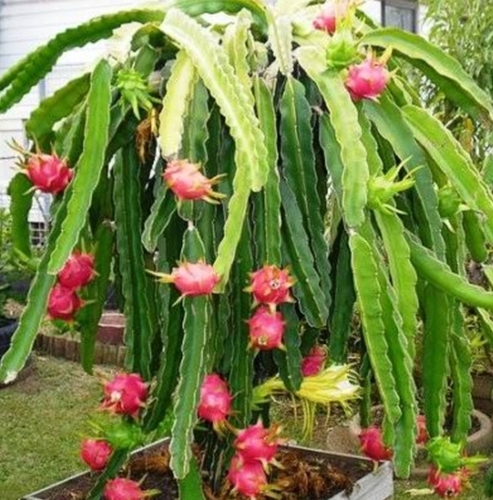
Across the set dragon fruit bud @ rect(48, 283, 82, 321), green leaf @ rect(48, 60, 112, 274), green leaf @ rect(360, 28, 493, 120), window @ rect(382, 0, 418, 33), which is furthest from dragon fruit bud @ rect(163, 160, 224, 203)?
window @ rect(382, 0, 418, 33)

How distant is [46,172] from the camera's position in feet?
4.03

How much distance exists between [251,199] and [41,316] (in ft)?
1.02

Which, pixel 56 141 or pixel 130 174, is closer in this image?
pixel 130 174

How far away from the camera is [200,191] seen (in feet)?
3.66

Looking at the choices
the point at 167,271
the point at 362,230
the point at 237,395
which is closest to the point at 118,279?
the point at 167,271

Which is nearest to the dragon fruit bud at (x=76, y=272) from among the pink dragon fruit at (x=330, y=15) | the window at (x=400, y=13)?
the pink dragon fruit at (x=330, y=15)

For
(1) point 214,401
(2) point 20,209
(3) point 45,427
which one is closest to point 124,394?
(1) point 214,401

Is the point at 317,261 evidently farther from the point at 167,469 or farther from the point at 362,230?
the point at 167,469

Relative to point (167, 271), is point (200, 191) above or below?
above

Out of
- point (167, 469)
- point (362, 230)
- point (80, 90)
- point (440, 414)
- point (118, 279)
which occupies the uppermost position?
point (80, 90)

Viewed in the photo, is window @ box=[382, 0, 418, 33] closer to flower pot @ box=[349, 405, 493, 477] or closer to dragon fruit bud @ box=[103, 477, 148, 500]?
flower pot @ box=[349, 405, 493, 477]

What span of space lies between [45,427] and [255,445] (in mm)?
2435

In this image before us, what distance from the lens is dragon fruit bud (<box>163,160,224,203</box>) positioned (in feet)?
3.64

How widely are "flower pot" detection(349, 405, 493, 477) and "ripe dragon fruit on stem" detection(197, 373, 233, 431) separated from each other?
170 cm
